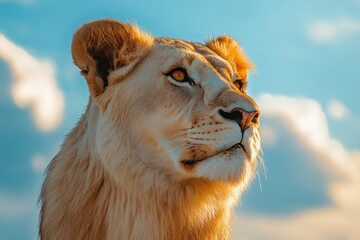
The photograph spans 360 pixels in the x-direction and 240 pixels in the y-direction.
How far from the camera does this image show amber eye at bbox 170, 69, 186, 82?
609 centimetres

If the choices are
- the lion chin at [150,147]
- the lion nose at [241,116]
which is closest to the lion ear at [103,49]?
the lion chin at [150,147]

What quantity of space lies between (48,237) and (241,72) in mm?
2475

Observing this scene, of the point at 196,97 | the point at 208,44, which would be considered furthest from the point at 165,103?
the point at 208,44

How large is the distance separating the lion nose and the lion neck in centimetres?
64

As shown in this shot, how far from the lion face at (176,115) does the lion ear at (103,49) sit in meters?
0.02

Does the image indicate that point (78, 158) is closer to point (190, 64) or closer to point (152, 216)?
point (152, 216)

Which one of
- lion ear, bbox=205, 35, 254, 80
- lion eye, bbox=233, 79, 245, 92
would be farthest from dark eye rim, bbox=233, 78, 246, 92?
lion ear, bbox=205, 35, 254, 80

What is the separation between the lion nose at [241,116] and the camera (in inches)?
218

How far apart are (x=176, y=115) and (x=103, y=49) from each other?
41.0 inches

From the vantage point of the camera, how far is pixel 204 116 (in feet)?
18.8

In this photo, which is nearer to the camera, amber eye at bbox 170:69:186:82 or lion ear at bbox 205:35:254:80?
amber eye at bbox 170:69:186:82

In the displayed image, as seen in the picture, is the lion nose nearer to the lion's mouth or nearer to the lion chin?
the lion chin

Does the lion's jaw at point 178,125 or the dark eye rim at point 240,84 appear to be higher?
the dark eye rim at point 240,84

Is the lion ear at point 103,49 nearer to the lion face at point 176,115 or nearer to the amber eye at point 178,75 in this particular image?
the lion face at point 176,115
